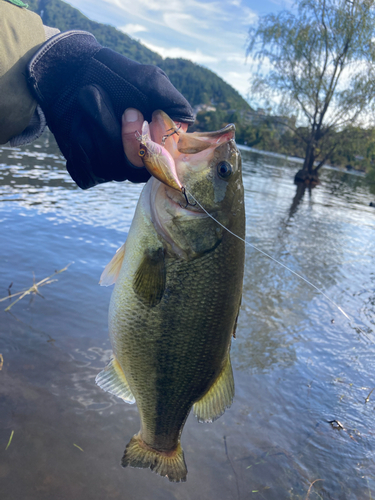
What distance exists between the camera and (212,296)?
1.92 metres

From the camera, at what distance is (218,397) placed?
7.20 ft

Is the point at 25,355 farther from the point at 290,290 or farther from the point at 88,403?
the point at 290,290

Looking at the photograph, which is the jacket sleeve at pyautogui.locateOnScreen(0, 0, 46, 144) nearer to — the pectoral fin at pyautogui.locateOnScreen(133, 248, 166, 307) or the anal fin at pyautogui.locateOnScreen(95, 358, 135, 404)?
the pectoral fin at pyautogui.locateOnScreen(133, 248, 166, 307)

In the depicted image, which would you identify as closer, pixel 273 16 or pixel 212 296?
pixel 212 296

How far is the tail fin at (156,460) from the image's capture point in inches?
86.6

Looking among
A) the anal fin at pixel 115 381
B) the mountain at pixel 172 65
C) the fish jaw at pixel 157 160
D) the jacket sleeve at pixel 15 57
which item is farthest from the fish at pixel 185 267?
the mountain at pixel 172 65

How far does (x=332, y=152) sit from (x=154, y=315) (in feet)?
102

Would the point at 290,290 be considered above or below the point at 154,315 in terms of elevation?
below

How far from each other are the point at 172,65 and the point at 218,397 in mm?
126530

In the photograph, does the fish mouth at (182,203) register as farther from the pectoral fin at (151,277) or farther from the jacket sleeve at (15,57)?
the jacket sleeve at (15,57)

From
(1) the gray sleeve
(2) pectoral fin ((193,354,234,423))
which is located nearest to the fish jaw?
(1) the gray sleeve

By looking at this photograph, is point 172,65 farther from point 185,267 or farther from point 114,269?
point 185,267

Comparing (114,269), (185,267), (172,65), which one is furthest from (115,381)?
(172,65)

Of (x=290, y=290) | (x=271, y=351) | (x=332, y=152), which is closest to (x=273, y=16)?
(x=332, y=152)
